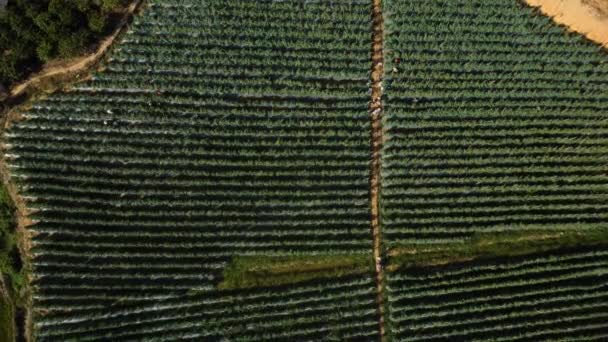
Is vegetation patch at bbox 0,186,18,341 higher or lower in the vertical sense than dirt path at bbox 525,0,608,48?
lower

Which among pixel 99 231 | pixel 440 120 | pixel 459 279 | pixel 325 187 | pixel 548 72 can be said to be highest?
pixel 548 72

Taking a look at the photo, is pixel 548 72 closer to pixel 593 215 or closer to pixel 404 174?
pixel 593 215

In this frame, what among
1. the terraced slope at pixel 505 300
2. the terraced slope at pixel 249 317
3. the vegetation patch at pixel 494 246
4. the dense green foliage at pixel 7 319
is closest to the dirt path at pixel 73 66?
the dense green foliage at pixel 7 319

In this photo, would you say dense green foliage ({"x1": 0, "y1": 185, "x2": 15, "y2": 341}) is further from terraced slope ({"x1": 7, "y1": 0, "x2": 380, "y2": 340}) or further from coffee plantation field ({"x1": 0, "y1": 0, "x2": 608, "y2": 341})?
terraced slope ({"x1": 7, "y1": 0, "x2": 380, "y2": 340})

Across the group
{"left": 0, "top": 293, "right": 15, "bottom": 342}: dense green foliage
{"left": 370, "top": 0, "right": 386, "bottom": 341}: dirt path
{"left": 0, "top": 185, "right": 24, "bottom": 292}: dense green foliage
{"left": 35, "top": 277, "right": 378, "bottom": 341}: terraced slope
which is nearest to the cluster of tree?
{"left": 0, "top": 185, "right": 24, "bottom": 292}: dense green foliage

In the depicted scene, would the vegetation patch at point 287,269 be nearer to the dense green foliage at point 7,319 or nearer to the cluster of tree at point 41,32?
the dense green foliage at point 7,319

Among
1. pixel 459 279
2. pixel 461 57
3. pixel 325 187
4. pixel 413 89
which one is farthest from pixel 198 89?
pixel 459 279

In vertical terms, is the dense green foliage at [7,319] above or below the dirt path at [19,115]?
below
